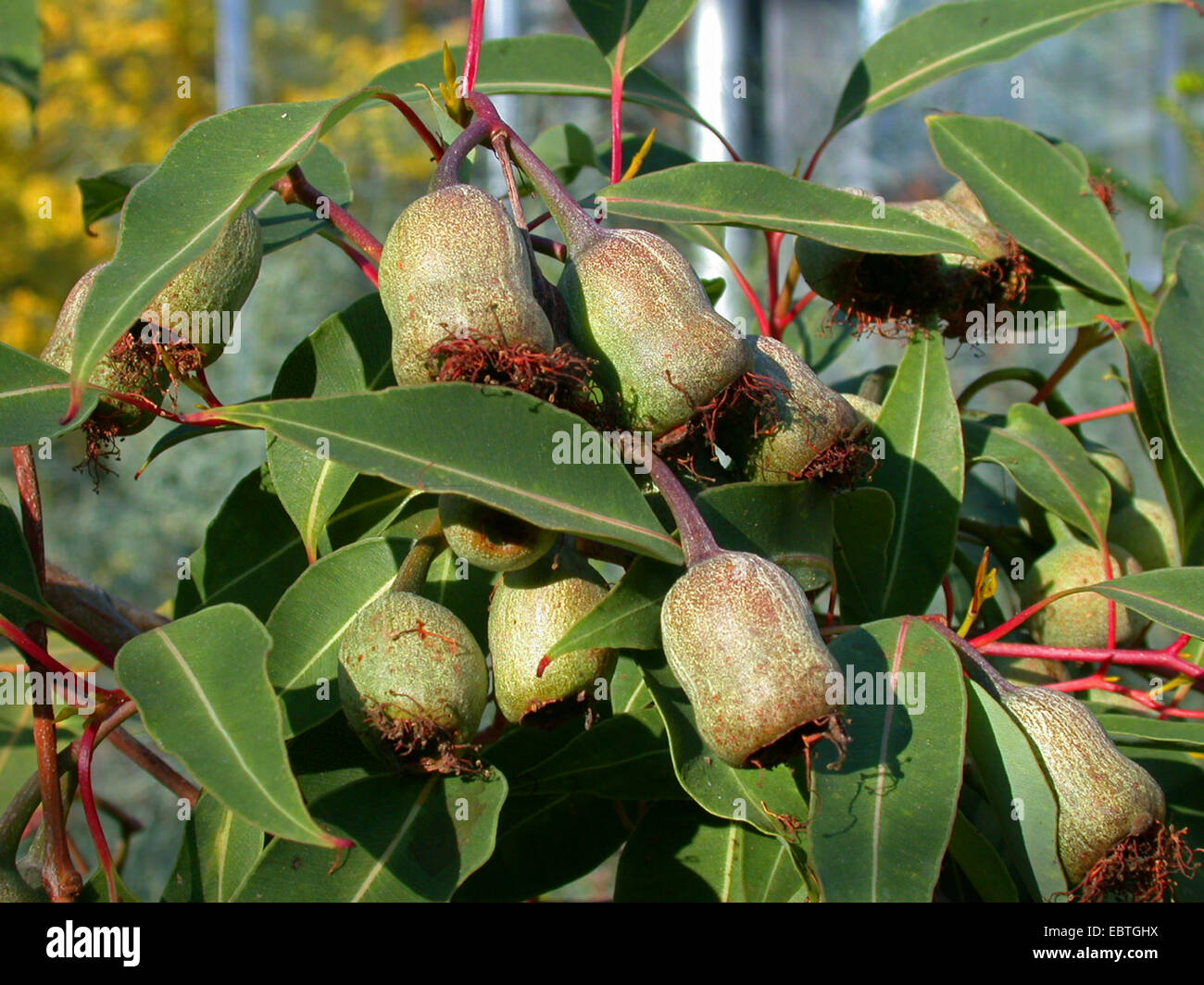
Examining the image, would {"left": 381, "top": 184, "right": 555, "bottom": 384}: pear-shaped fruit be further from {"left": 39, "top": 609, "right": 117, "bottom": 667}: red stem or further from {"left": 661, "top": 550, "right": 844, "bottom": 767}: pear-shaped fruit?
{"left": 39, "top": 609, "right": 117, "bottom": 667}: red stem

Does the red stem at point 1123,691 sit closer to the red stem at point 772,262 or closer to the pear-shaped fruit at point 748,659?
the pear-shaped fruit at point 748,659

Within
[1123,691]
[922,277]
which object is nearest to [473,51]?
[922,277]

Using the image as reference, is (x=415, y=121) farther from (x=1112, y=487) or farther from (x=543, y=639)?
(x=1112, y=487)

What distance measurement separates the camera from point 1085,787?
0.92 meters

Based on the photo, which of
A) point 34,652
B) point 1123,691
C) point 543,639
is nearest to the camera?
point 543,639

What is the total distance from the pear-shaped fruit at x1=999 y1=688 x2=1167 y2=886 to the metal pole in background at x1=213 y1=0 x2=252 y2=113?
7051 mm

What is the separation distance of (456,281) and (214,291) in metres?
0.27

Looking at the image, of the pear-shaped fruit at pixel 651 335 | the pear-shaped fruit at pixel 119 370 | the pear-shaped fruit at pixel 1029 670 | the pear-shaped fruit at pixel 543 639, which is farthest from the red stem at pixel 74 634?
the pear-shaped fruit at pixel 1029 670

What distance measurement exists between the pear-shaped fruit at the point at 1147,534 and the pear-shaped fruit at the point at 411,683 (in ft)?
2.73

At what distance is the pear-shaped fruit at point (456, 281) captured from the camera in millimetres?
815

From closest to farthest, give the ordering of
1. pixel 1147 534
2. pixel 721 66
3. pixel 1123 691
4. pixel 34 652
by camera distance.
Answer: pixel 34 652 < pixel 1123 691 < pixel 1147 534 < pixel 721 66

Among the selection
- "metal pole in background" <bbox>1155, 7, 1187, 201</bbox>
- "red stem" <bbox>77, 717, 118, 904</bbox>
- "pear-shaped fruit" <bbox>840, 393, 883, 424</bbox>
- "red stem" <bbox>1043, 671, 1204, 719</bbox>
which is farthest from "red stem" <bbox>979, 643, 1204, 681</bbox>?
"metal pole in background" <bbox>1155, 7, 1187, 201</bbox>

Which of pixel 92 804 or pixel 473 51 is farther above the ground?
pixel 473 51
